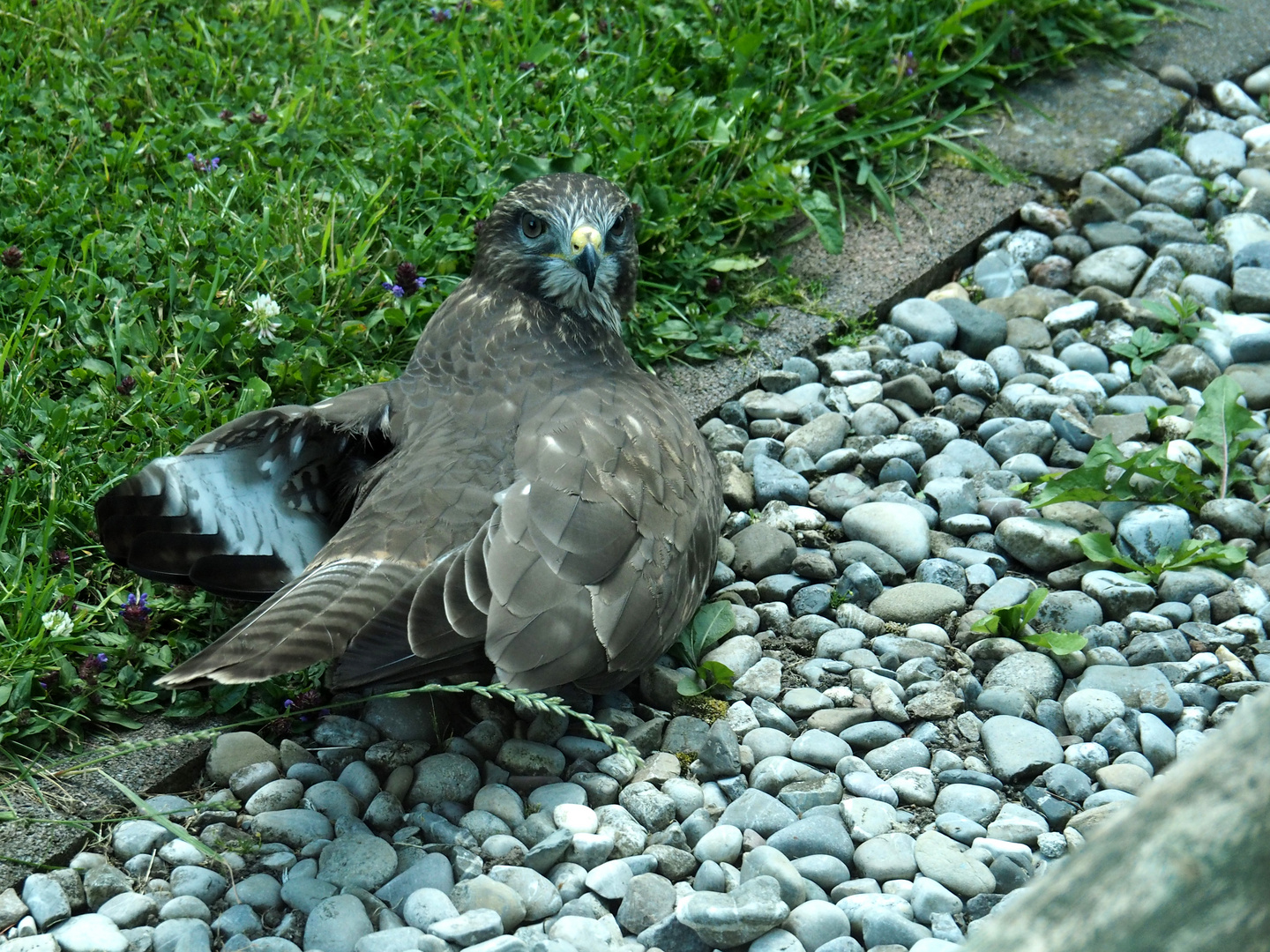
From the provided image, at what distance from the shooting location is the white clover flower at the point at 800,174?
5.00 metres

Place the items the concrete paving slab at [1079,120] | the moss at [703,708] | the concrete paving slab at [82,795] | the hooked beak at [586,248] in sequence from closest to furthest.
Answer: the concrete paving slab at [82,795], the moss at [703,708], the hooked beak at [586,248], the concrete paving slab at [1079,120]

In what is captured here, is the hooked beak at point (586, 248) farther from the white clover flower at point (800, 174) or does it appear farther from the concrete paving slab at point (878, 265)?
the white clover flower at point (800, 174)

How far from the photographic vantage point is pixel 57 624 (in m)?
3.21

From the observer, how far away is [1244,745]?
A: 141 centimetres

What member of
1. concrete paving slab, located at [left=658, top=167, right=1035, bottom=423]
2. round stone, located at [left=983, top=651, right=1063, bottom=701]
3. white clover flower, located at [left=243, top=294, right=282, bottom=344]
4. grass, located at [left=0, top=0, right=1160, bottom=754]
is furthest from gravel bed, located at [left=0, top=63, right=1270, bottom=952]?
white clover flower, located at [left=243, top=294, right=282, bottom=344]

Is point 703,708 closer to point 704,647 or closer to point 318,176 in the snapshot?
point 704,647

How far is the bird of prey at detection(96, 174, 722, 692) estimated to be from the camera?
290 centimetres

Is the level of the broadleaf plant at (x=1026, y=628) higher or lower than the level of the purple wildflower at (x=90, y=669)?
lower

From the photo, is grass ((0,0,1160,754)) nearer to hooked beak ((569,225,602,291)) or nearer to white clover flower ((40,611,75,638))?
white clover flower ((40,611,75,638))

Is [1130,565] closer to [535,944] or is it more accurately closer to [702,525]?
[702,525]

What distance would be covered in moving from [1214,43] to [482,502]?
4.55 m

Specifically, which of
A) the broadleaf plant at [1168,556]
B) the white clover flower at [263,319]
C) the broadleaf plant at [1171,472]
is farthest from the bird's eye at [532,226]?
the broadleaf plant at [1168,556]

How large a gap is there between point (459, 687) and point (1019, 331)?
8.79 ft

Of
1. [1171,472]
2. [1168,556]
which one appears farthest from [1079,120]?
[1168,556]
